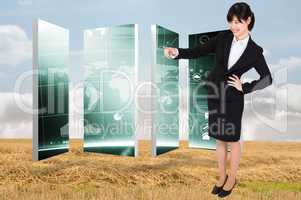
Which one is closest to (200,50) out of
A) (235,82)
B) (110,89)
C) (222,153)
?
(235,82)

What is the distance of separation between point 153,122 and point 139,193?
3.46 meters

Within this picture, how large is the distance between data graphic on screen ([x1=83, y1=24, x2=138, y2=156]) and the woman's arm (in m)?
6.90

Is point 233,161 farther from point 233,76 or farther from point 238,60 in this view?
point 238,60

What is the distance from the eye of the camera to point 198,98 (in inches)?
460

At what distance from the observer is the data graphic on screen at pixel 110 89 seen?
11117 millimetres

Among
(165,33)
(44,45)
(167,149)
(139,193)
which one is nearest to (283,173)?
(167,149)

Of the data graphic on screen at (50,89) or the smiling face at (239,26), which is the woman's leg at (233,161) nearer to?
the smiling face at (239,26)

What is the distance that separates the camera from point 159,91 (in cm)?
1097

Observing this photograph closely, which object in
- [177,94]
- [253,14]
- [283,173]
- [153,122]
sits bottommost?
A: [283,173]

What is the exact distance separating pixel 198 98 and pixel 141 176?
3.59m

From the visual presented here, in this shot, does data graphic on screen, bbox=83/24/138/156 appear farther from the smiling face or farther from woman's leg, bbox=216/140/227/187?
the smiling face

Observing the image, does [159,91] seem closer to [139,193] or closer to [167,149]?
[167,149]

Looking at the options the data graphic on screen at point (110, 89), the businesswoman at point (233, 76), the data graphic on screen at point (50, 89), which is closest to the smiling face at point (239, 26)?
the businesswoman at point (233, 76)

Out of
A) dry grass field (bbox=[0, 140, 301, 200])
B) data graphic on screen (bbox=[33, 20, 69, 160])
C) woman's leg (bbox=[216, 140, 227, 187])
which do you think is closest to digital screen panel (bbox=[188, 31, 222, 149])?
dry grass field (bbox=[0, 140, 301, 200])
